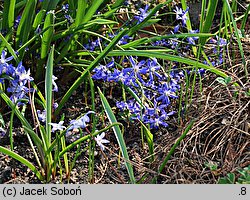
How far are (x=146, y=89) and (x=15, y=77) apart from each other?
0.62 m

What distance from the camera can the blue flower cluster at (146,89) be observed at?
2.64 meters

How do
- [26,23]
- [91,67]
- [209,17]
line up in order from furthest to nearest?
1. [209,17]
2. [26,23]
3. [91,67]

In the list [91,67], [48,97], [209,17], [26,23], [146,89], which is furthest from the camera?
[209,17]

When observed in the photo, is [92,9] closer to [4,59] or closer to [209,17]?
[4,59]

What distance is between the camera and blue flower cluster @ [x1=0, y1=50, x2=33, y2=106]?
8.21 ft

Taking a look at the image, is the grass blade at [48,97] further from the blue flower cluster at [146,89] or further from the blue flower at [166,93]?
the blue flower at [166,93]

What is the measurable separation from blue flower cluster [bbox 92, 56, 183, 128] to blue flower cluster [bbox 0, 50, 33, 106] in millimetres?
358

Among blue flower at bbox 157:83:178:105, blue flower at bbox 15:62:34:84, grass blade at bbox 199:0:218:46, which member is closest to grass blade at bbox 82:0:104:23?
blue flower at bbox 15:62:34:84

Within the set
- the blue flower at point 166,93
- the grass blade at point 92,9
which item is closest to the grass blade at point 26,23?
the grass blade at point 92,9

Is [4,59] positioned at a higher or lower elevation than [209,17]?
lower

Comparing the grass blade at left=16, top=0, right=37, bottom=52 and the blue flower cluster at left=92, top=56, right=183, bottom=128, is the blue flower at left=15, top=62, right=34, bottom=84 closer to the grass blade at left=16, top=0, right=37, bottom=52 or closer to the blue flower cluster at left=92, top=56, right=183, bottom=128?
the grass blade at left=16, top=0, right=37, bottom=52

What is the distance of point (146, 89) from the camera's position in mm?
2764

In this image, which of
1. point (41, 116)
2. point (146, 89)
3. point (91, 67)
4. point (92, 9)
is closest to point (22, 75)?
point (41, 116)

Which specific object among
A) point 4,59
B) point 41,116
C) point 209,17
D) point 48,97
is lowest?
point 41,116
